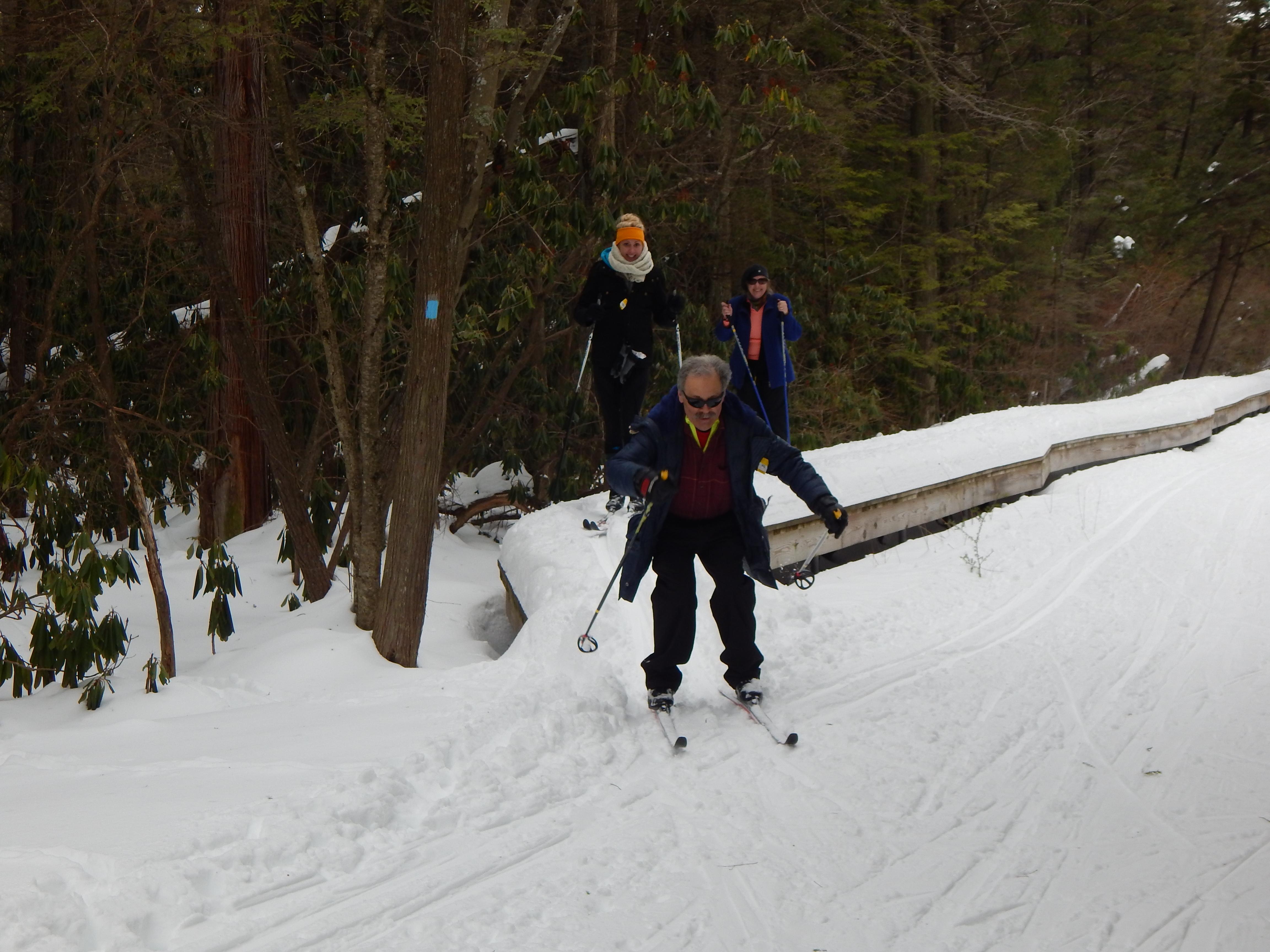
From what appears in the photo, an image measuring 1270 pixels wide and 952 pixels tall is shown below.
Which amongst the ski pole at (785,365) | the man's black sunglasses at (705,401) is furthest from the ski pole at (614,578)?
the ski pole at (785,365)

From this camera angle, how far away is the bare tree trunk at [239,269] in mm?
8562

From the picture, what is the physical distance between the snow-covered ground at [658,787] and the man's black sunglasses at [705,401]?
5.32 feet

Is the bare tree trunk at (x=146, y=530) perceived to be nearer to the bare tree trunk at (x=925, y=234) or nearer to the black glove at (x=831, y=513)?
the black glove at (x=831, y=513)

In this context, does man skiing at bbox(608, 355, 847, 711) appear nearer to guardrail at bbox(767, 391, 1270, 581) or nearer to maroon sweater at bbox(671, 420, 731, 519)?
maroon sweater at bbox(671, 420, 731, 519)

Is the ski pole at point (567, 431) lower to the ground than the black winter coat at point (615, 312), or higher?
lower

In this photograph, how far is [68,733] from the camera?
5188 millimetres

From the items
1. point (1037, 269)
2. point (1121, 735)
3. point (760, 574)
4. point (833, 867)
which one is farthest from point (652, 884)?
point (1037, 269)

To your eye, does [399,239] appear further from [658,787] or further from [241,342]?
[658,787]

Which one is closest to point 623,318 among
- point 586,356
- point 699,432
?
point 586,356

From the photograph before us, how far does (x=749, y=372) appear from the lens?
28.1 feet

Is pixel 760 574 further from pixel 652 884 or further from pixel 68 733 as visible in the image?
pixel 68 733

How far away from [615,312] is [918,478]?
11.4ft

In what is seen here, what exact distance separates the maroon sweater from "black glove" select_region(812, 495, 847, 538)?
0.45 metres

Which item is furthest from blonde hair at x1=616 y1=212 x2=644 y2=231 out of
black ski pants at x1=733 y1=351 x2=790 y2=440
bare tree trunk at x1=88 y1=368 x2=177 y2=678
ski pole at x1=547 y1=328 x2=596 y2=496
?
bare tree trunk at x1=88 y1=368 x2=177 y2=678
